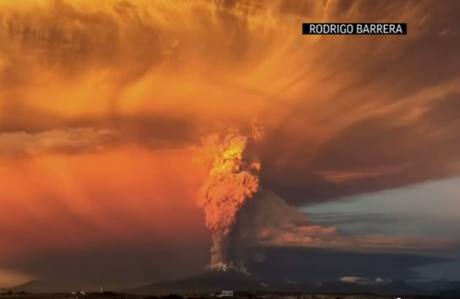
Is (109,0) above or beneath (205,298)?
above

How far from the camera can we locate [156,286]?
24.0ft

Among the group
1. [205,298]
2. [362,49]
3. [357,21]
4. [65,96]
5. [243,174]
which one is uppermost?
[357,21]

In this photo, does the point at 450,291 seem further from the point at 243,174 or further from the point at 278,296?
the point at 243,174

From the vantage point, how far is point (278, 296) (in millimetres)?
7301

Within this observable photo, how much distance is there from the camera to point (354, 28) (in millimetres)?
7191

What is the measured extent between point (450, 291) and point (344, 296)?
2202mm

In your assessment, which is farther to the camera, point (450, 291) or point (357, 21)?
point (450, 291)

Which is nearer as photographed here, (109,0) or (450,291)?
(109,0)

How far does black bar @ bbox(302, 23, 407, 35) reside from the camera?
7.19m

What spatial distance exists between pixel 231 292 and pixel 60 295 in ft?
10.2

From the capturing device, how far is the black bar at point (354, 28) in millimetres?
7188

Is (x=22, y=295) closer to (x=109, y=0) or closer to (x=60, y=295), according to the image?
(x=60, y=295)

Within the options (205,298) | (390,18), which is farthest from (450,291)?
(390,18)

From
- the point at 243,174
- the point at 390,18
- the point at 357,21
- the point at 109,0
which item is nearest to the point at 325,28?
the point at 357,21
